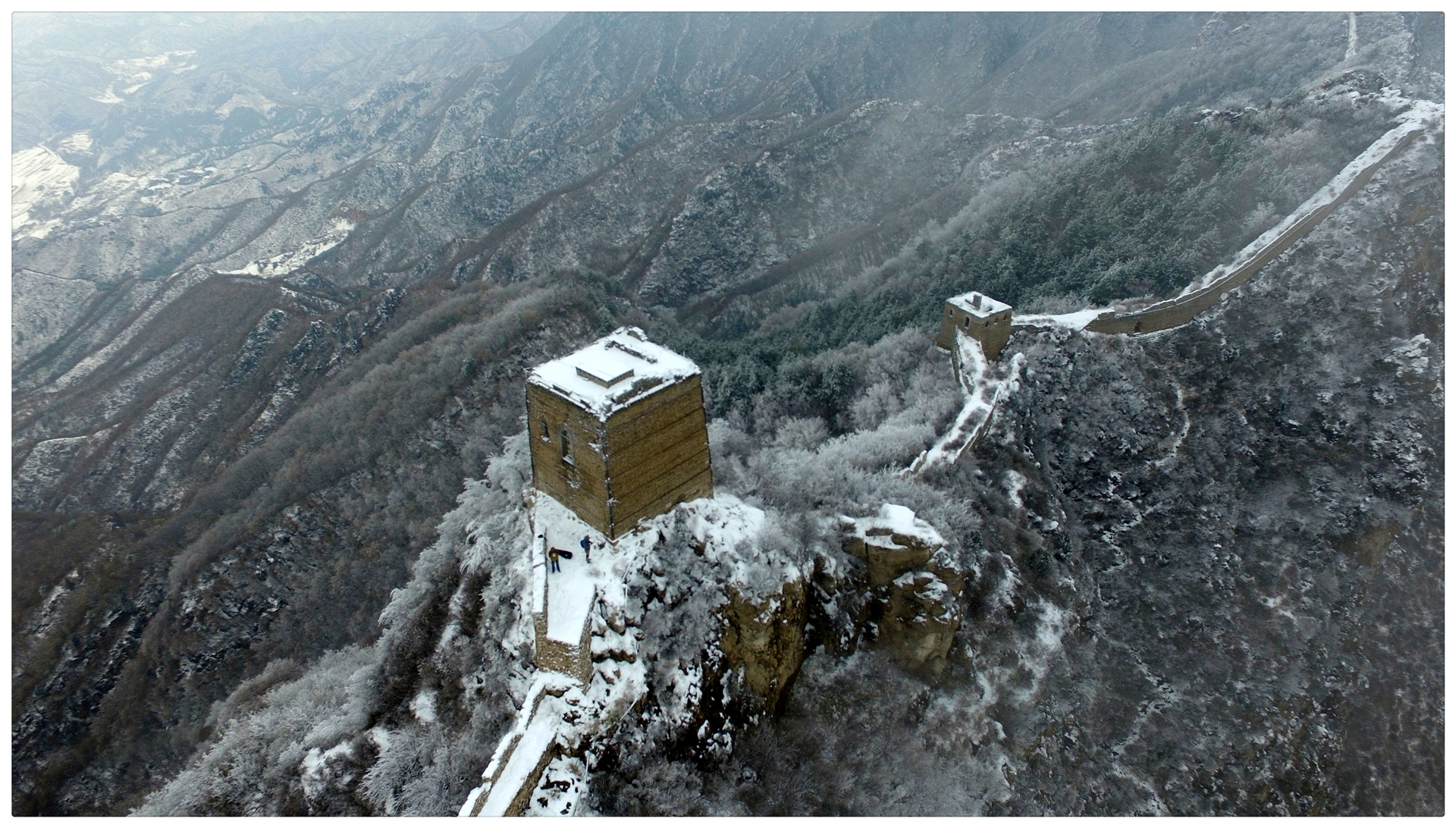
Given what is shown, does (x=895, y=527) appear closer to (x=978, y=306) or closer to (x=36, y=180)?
(x=978, y=306)

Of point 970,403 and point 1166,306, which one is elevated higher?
point 1166,306

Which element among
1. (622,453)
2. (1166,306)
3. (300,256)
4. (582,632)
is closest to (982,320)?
(1166,306)

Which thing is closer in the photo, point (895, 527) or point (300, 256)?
point (895, 527)

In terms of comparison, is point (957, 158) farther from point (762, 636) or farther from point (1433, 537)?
point (762, 636)

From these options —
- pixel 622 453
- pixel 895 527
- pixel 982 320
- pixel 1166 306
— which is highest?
pixel 622 453

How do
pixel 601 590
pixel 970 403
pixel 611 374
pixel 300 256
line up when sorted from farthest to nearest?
1. pixel 300 256
2. pixel 970 403
3. pixel 601 590
4. pixel 611 374

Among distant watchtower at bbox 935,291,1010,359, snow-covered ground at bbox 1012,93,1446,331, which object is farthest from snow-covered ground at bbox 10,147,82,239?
snow-covered ground at bbox 1012,93,1446,331

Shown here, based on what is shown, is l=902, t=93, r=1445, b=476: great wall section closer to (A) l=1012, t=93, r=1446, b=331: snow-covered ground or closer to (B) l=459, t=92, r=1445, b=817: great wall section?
(A) l=1012, t=93, r=1446, b=331: snow-covered ground

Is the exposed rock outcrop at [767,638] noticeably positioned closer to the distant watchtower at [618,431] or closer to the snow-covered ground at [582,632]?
the snow-covered ground at [582,632]
